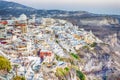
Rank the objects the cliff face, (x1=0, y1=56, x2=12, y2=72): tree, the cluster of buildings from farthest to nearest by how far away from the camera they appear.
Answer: the cliff face
the cluster of buildings
(x1=0, y1=56, x2=12, y2=72): tree

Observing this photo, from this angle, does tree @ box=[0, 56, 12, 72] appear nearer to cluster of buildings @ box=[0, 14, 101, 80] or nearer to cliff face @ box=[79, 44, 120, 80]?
cluster of buildings @ box=[0, 14, 101, 80]

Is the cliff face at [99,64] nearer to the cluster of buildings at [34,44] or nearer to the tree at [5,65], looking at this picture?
the cluster of buildings at [34,44]

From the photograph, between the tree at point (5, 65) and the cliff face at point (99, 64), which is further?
the cliff face at point (99, 64)

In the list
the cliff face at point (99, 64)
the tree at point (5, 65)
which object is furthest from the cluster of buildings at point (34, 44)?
the cliff face at point (99, 64)

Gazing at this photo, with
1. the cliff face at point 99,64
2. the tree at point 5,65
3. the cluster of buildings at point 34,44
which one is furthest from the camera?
the cliff face at point 99,64

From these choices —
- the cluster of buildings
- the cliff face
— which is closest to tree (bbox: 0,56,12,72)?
the cluster of buildings

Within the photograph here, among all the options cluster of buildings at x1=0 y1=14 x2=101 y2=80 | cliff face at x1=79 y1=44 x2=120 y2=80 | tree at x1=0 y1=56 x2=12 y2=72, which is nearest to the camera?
tree at x1=0 y1=56 x2=12 y2=72

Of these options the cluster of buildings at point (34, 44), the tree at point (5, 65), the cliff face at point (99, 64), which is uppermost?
the tree at point (5, 65)

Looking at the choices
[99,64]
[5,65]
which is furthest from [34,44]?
[5,65]

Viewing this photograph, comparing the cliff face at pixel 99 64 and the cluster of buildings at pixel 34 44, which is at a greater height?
the cluster of buildings at pixel 34 44

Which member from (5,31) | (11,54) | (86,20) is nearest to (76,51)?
(5,31)

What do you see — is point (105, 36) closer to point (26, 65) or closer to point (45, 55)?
point (45, 55)
